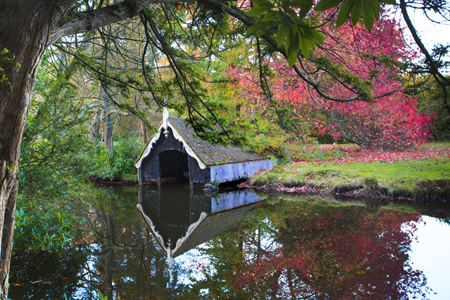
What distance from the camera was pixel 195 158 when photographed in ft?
38.0

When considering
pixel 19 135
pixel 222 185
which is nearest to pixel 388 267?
pixel 19 135

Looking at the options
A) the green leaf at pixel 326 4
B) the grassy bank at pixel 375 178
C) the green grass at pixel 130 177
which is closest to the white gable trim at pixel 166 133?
the green grass at pixel 130 177

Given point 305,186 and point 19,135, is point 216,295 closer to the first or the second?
point 19,135

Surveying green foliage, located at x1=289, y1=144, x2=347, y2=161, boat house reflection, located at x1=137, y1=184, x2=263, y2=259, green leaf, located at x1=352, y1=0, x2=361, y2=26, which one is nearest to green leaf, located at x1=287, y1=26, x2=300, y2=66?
green leaf, located at x1=352, y1=0, x2=361, y2=26

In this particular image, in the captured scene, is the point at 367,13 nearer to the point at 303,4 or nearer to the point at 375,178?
the point at 303,4

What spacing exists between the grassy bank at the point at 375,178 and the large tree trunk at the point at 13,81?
9.40 m

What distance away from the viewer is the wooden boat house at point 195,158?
11.7 meters

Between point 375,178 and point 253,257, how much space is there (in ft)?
21.0

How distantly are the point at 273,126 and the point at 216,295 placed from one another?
9.55m

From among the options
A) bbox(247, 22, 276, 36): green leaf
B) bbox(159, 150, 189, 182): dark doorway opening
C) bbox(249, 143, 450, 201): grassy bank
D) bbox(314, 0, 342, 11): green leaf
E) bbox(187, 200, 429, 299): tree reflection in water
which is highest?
bbox(314, 0, 342, 11): green leaf

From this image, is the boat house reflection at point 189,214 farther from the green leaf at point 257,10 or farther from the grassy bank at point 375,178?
the green leaf at point 257,10

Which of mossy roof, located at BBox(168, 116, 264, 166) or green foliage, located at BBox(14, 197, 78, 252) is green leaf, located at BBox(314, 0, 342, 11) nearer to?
green foliage, located at BBox(14, 197, 78, 252)

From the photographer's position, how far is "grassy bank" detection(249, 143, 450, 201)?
7.86m

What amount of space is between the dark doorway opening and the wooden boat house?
61mm
